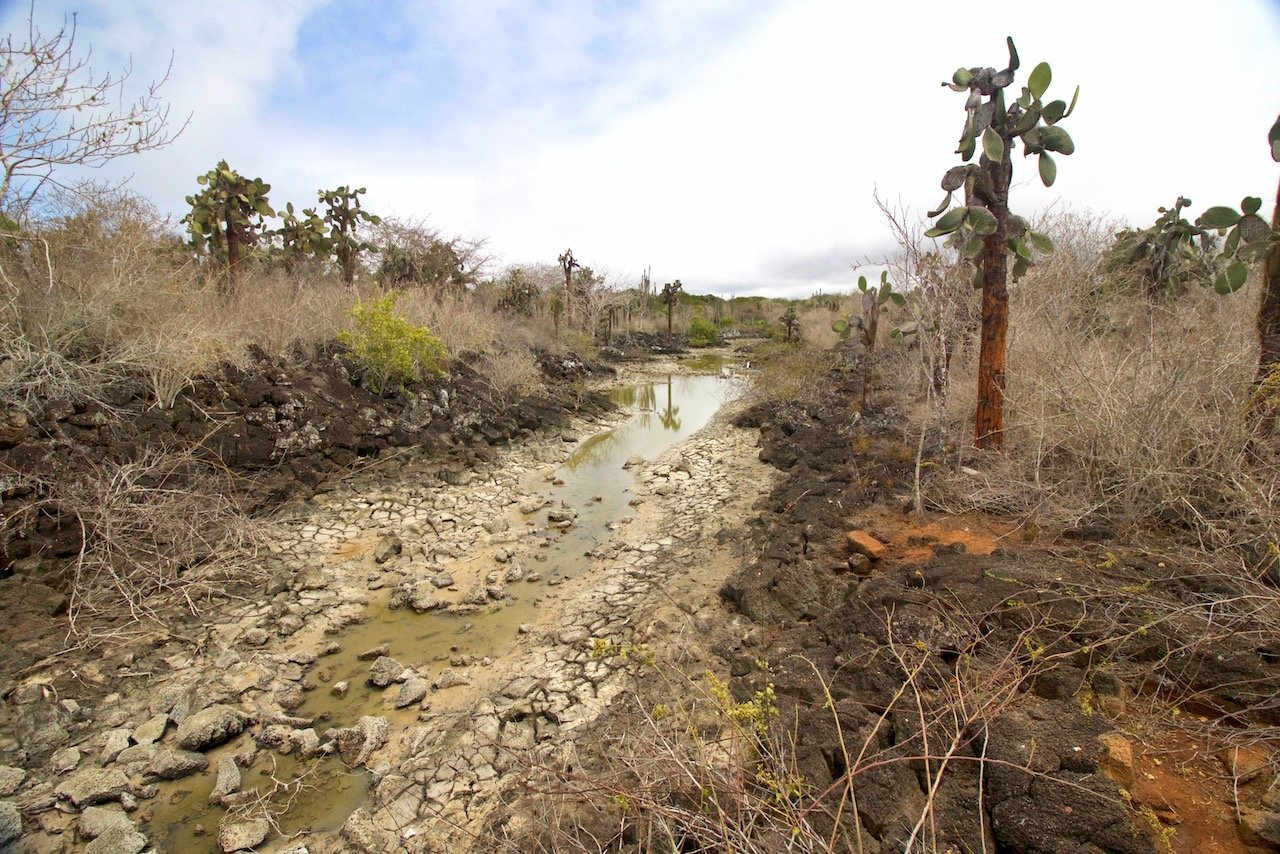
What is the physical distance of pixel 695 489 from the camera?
920cm

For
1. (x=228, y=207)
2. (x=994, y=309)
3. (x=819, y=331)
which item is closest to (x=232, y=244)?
(x=228, y=207)

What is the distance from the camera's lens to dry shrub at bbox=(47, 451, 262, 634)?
4777 millimetres

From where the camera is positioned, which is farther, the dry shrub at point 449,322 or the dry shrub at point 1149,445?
the dry shrub at point 449,322

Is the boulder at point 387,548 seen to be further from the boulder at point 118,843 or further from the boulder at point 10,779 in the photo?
the boulder at point 118,843

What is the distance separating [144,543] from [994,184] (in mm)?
9631

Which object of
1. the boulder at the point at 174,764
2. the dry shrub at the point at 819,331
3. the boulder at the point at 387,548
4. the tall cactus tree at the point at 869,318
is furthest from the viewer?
the dry shrub at the point at 819,331

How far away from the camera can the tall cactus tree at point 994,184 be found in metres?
6.03

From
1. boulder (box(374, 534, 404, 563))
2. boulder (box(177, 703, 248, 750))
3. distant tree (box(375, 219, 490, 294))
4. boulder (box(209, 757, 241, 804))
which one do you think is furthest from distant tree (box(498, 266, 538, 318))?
boulder (box(209, 757, 241, 804))

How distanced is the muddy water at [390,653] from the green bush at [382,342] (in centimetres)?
374

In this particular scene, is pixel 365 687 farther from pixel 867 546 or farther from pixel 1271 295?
pixel 1271 295

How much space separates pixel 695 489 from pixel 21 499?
7.80 m

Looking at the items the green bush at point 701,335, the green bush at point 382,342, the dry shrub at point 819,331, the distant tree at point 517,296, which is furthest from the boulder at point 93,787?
the green bush at point 701,335

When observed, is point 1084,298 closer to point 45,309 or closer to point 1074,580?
point 1074,580

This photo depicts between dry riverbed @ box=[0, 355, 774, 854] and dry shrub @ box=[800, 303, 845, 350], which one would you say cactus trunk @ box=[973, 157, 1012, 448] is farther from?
dry shrub @ box=[800, 303, 845, 350]
